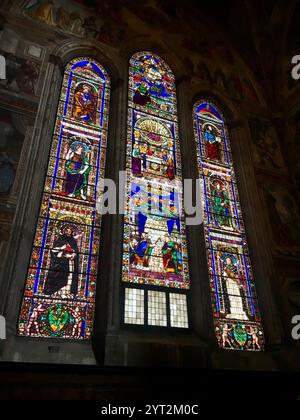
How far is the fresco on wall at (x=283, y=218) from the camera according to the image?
8.12m

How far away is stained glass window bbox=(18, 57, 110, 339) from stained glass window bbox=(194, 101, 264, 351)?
7.82 feet

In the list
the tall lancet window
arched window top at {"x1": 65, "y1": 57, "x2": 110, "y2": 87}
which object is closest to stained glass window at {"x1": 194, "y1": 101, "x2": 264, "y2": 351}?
the tall lancet window

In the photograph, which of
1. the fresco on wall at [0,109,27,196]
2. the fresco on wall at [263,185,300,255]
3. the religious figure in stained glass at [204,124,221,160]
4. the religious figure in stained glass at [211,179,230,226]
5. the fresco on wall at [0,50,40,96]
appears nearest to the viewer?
the fresco on wall at [0,109,27,196]

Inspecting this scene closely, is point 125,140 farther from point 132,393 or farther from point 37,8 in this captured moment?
point 132,393

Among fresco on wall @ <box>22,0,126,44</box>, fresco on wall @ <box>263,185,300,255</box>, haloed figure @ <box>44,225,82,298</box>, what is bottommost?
haloed figure @ <box>44,225,82,298</box>

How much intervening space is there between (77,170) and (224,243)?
3.35m

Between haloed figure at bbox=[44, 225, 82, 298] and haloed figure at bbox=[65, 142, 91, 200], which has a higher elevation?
haloed figure at bbox=[65, 142, 91, 200]

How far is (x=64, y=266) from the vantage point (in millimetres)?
5953

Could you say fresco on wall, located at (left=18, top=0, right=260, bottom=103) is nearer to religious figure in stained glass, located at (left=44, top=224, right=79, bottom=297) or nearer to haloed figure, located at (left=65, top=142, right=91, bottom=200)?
haloed figure, located at (left=65, top=142, right=91, bottom=200)

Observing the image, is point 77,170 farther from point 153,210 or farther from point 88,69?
point 88,69

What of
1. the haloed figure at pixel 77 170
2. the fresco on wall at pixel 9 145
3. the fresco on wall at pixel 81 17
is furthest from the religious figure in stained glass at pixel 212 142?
the fresco on wall at pixel 9 145

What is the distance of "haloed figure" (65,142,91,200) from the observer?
680 centimetres

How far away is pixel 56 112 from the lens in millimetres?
7570

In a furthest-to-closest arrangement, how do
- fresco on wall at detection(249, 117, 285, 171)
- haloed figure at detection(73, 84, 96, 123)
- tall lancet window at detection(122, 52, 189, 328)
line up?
1. fresco on wall at detection(249, 117, 285, 171)
2. haloed figure at detection(73, 84, 96, 123)
3. tall lancet window at detection(122, 52, 189, 328)
